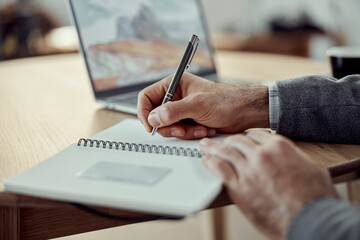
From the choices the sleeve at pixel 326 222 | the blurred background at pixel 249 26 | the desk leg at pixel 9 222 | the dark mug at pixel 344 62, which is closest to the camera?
the sleeve at pixel 326 222

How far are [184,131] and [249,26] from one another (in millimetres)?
3608

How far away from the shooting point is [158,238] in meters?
1.89

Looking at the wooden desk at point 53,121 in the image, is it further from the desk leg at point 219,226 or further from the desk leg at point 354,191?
the desk leg at point 219,226

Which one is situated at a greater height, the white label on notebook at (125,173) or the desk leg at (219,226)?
the white label on notebook at (125,173)

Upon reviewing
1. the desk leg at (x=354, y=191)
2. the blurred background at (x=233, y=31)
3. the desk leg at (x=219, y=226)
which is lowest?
the desk leg at (x=219, y=226)

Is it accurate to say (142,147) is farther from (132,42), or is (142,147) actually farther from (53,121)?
(132,42)

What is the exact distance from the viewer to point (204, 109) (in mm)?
717

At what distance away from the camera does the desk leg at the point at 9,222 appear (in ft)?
1.93

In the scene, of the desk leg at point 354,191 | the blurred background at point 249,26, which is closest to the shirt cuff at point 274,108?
the desk leg at point 354,191

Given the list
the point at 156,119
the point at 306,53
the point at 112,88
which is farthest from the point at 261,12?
the point at 156,119

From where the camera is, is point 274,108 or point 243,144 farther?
point 274,108

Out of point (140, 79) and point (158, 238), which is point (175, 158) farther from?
point (158, 238)

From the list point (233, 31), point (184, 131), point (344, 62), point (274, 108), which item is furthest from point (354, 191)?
point (233, 31)

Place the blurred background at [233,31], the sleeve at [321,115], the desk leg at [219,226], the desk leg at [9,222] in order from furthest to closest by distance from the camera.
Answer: the blurred background at [233,31] < the desk leg at [219,226] < the sleeve at [321,115] < the desk leg at [9,222]
